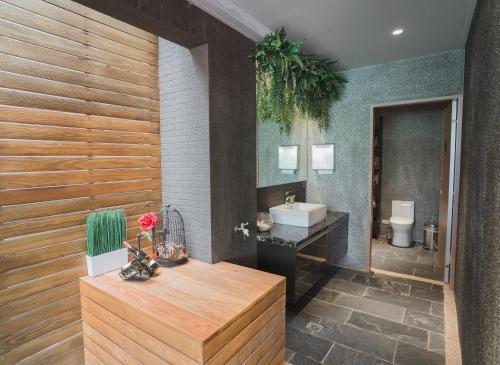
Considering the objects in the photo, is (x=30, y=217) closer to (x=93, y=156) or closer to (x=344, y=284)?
(x=93, y=156)

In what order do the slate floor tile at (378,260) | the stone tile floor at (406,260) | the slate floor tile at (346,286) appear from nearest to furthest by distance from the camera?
the slate floor tile at (346,286) < the stone tile floor at (406,260) < the slate floor tile at (378,260)

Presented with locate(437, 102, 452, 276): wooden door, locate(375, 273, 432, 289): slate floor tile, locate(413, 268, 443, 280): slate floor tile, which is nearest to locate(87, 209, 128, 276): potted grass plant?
locate(375, 273, 432, 289): slate floor tile

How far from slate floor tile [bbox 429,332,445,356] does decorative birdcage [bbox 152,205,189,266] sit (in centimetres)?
207

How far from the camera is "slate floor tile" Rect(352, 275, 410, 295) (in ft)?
10.3

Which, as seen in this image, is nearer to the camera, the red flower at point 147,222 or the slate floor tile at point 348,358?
the red flower at point 147,222

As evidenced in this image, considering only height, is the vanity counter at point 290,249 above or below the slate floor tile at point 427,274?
above

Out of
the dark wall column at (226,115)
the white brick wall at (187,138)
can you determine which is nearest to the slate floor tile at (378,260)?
the dark wall column at (226,115)

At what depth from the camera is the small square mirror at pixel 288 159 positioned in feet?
11.3

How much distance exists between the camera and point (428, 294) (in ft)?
9.84

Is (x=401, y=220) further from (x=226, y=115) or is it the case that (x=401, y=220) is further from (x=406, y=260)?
(x=226, y=115)

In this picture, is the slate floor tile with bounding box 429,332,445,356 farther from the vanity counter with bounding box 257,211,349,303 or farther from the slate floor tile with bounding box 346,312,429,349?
the vanity counter with bounding box 257,211,349,303

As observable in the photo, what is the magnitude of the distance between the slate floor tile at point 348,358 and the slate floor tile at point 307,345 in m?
0.05

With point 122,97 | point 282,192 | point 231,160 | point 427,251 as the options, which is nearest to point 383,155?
point 427,251

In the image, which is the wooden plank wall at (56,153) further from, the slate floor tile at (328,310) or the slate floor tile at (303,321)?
the slate floor tile at (328,310)
